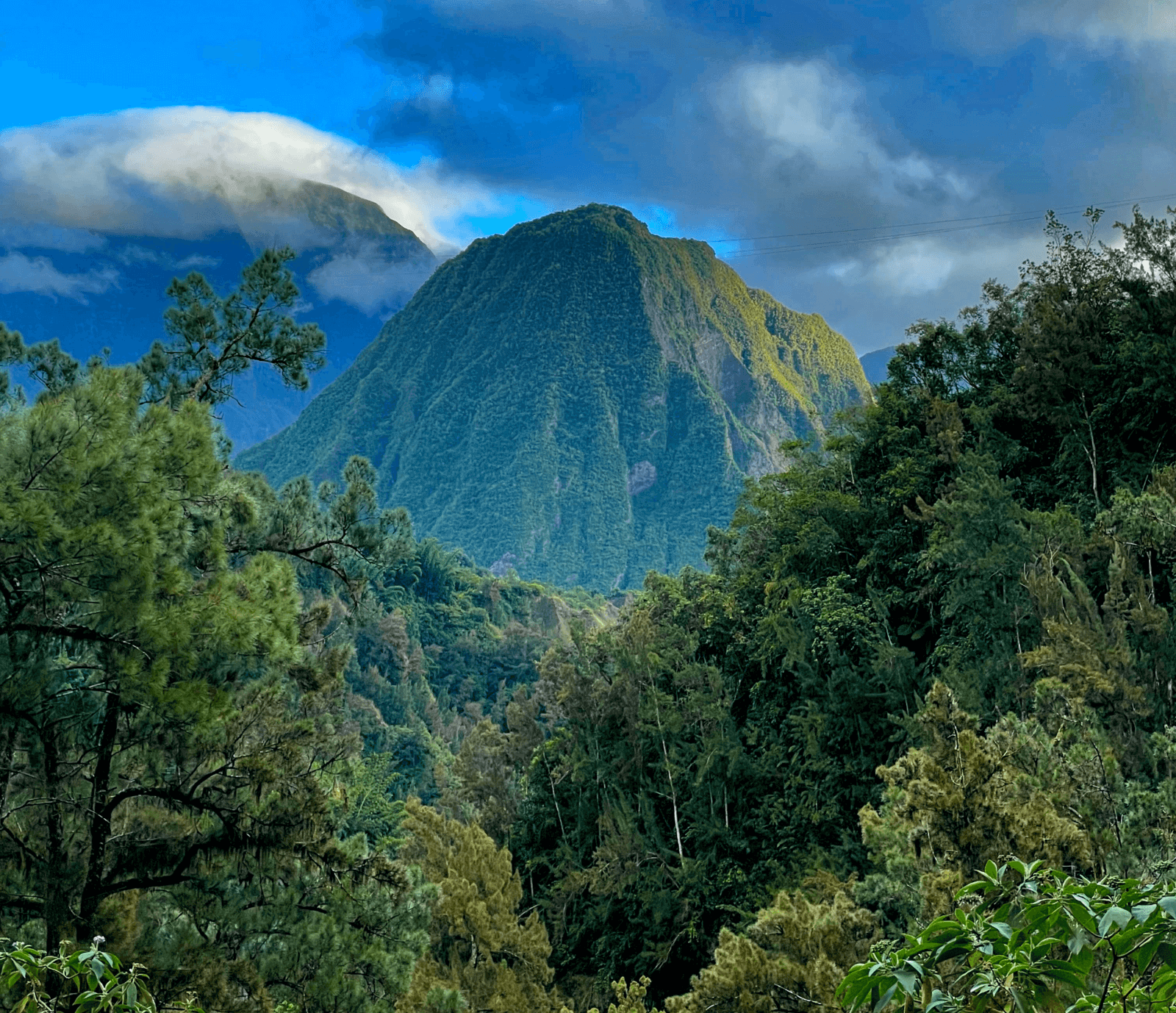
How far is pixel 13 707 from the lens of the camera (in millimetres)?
5461

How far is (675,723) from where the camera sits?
20.5 m

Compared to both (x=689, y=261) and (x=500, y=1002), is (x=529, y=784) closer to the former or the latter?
(x=500, y=1002)

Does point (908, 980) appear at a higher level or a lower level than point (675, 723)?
lower

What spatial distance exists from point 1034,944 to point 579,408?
16991cm

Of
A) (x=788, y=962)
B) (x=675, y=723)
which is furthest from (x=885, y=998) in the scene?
(x=675, y=723)

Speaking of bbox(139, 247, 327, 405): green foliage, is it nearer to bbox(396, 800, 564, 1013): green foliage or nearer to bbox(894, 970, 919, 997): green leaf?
bbox(894, 970, 919, 997): green leaf

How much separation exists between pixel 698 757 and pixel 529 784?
5.61 m

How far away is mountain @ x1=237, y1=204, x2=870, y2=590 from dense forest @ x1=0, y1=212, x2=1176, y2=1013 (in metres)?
120

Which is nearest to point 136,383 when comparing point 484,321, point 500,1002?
point 500,1002

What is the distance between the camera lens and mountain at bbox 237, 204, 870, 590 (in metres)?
154

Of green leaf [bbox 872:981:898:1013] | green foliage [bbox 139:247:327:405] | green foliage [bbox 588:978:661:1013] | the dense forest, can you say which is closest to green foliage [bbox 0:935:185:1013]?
the dense forest

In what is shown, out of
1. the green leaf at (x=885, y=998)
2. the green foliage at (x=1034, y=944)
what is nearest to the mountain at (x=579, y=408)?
the green foliage at (x=1034, y=944)

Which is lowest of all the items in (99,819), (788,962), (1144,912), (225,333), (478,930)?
(478,930)

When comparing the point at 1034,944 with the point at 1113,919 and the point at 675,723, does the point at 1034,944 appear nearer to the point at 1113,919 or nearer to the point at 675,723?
the point at 1113,919
